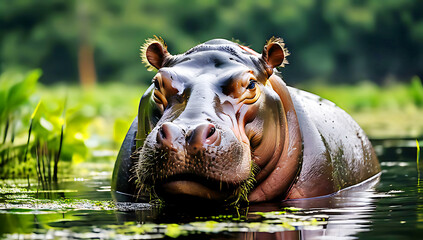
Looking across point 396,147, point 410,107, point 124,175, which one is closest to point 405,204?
point 124,175

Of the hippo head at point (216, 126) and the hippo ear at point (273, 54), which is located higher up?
the hippo ear at point (273, 54)

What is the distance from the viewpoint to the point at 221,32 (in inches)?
1686

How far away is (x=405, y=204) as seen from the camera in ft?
16.2

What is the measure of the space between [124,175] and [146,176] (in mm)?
1459

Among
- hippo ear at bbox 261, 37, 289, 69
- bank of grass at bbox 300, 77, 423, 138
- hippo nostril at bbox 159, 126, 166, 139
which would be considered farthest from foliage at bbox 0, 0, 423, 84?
hippo nostril at bbox 159, 126, 166, 139

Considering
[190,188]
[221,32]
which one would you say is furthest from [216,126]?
[221,32]

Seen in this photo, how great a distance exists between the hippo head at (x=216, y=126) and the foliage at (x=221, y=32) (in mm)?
31943

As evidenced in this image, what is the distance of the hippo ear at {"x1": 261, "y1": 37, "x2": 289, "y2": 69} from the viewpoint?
5.38 metres

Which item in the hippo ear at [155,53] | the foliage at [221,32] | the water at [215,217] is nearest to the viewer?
the water at [215,217]

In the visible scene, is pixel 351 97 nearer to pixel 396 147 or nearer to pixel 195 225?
pixel 396 147

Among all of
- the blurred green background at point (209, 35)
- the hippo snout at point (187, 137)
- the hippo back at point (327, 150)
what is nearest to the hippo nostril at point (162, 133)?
the hippo snout at point (187, 137)

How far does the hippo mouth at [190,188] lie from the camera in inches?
170

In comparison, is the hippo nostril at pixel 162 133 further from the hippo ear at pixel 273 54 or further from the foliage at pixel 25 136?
the foliage at pixel 25 136

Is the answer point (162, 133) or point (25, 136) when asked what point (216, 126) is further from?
point (25, 136)
